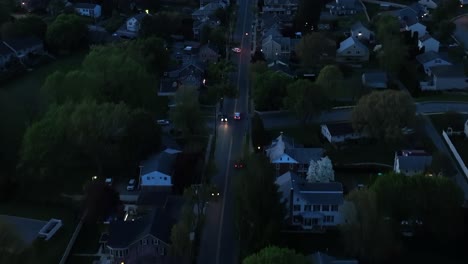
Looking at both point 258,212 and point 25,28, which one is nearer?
point 258,212

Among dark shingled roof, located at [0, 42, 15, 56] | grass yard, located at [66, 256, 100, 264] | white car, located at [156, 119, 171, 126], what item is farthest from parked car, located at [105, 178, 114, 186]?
dark shingled roof, located at [0, 42, 15, 56]

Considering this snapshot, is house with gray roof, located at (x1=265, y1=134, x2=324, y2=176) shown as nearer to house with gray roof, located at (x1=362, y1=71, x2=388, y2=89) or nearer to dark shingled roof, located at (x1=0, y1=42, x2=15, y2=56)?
house with gray roof, located at (x1=362, y1=71, x2=388, y2=89)

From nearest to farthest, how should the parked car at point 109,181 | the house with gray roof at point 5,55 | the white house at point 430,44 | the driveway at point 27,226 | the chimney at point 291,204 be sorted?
the driveway at point 27,226, the chimney at point 291,204, the parked car at point 109,181, the house with gray roof at point 5,55, the white house at point 430,44

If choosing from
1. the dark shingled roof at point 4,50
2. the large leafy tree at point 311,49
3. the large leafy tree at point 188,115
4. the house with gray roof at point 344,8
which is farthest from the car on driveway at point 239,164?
the house with gray roof at point 344,8

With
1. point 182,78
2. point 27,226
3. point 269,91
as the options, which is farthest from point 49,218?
point 182,78

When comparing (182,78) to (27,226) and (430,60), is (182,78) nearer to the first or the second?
(27,226)

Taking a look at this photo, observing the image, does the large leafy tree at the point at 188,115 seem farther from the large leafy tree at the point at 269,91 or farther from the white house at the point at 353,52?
the white house at the point at 353,52

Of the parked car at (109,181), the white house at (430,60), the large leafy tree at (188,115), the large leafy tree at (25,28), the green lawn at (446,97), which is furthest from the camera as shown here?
the large leafy tree at (25,28)

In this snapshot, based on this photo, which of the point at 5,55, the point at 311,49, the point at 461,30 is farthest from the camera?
the point at 461,30
